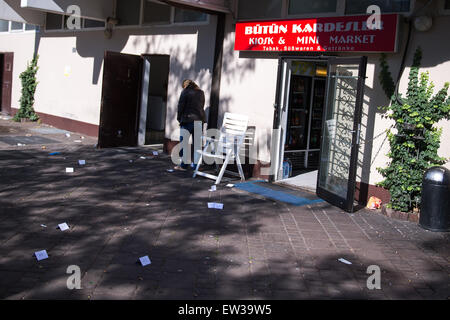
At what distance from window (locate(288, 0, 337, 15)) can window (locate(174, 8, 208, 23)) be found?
2093 mm

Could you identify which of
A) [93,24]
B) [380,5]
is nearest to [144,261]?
[380,5]

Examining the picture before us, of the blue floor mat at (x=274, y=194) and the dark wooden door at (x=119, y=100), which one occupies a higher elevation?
the dark wooden door at (x=119, y=100)

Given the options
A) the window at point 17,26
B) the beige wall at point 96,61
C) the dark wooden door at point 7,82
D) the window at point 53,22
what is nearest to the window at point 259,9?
the beige wall at point 96,61

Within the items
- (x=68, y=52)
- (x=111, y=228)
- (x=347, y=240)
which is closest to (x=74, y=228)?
(x=111, y=228)

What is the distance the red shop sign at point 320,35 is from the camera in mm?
7137

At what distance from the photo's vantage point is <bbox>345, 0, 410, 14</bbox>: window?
7.19 m

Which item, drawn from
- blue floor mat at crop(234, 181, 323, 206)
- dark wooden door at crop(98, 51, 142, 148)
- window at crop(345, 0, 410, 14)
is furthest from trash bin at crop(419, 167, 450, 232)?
dark wooden door at crop(98, 51, 142, 148)

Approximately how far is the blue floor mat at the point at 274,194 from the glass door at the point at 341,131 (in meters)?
0.36

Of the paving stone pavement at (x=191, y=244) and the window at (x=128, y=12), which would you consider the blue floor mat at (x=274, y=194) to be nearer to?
the paving stone pavement at (x=191, y=244)

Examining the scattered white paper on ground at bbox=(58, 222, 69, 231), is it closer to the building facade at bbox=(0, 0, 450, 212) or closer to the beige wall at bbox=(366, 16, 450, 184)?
the building facade at bbox=(0, 0, 450, 212)

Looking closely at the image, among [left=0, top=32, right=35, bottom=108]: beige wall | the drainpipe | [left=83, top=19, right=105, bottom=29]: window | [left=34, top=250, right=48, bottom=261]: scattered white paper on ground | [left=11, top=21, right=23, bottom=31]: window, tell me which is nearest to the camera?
[left=34, top=250, right=48, bottom=261]: scattered white paper on ground

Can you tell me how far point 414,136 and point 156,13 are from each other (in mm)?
6792

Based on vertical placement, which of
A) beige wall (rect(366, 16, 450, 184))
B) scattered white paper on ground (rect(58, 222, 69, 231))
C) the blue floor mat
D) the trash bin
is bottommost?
scattered white paper on ground (rect(58, 222, 69, 231))

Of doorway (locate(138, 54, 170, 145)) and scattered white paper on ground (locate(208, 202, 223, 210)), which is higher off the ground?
doorway (locate(138, 54, 170, 145))
